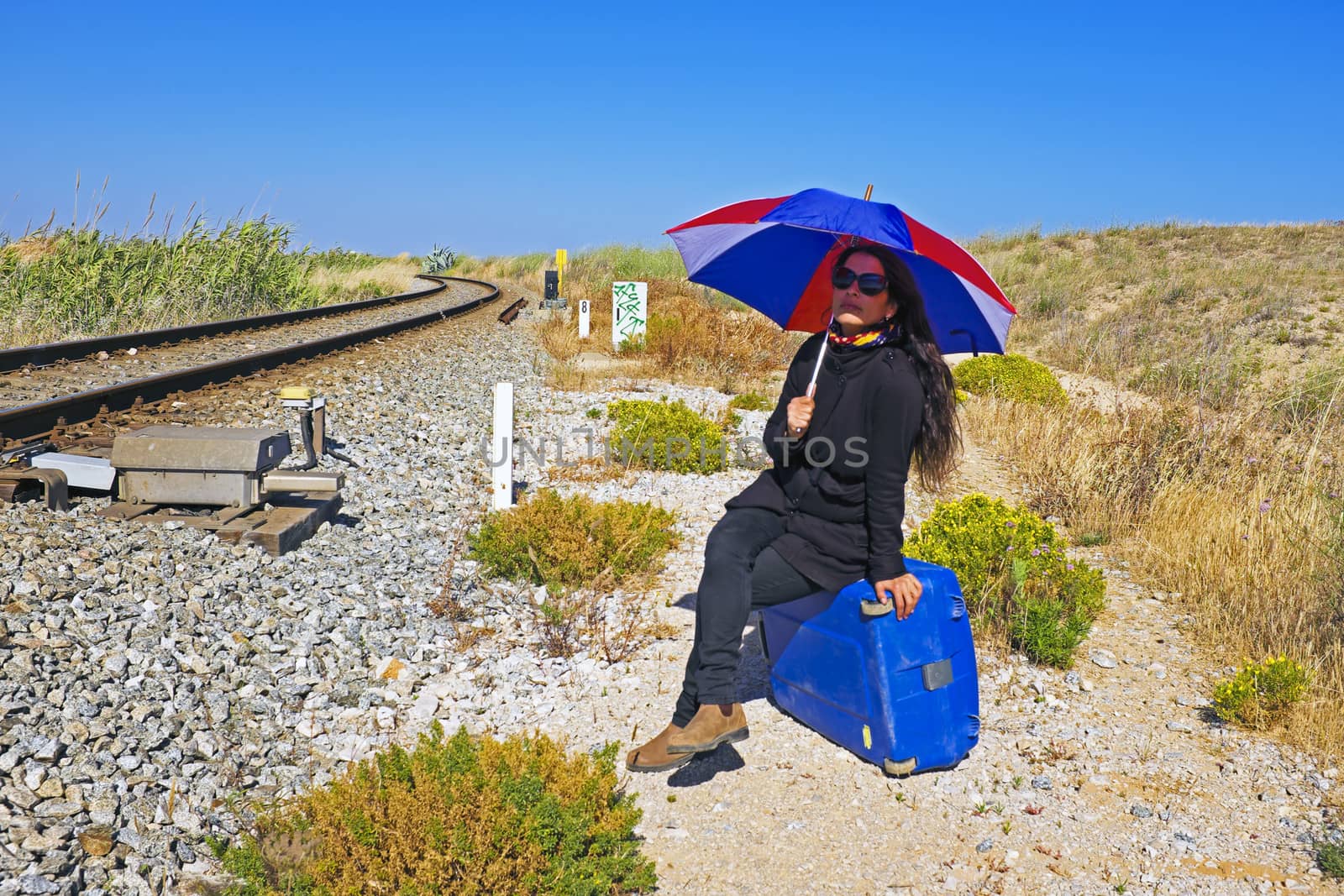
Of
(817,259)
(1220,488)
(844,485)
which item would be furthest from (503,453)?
(1220,488)

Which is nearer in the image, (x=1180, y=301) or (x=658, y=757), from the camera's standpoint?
(x=658, y=757)

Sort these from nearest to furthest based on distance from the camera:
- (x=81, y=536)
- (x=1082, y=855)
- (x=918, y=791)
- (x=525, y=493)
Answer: (x=1082, y=855)
(x=918, y=791)
(x=81, y=536)
(x=525, y=493)

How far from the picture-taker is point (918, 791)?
3.75m

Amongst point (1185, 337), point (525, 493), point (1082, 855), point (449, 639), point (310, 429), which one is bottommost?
point (1082, 855)

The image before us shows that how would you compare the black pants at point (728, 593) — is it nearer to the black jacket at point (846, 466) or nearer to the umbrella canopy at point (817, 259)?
the black jacket at point (846, 466)

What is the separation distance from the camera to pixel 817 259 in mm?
4238

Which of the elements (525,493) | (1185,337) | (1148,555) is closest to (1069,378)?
(1185,337)

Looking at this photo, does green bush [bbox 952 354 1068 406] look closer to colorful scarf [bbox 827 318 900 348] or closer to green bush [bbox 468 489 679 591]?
green bush [bbox 468 489 679 591]

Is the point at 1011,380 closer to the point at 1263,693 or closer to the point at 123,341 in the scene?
the point at 1263,693

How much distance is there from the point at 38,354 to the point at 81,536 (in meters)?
7.12

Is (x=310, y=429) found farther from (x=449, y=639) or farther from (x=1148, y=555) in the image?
(x=1148, y=555)

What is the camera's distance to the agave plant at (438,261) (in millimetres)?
52750

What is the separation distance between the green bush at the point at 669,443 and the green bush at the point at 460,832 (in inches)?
199

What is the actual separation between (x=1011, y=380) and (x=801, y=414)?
29.9ft
